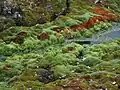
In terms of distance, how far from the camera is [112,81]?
20.7m

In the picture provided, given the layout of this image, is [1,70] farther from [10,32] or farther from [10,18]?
[10,18]

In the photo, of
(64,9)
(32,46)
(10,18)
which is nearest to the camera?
(32,46)

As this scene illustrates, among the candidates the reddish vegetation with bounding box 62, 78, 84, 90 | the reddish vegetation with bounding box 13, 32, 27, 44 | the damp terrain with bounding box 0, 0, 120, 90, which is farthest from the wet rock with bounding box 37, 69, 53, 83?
the reddish vegetation with bounding box 13, 32, 27, 44

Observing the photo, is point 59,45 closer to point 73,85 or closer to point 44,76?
point 44,76

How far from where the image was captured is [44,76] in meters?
23.5

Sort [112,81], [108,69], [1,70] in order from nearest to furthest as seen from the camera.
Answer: [112,81] → [108,69] → [1,70]

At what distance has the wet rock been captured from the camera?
74.6 ft

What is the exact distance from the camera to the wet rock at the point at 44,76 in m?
22.8

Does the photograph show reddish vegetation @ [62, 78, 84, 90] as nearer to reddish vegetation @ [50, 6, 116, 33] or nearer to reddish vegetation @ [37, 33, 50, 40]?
reddish vegetation @ [37, 33, 50, 40]

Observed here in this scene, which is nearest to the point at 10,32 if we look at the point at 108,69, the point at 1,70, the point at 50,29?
the point at 50,29

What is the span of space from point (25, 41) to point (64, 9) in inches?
634

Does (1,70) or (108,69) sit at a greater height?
(108,69)

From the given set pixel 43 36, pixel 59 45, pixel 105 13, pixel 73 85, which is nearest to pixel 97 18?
pixel 105 13

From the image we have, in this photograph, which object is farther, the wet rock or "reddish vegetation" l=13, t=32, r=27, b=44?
"reddish vegetation" l=13, t=32, r=27, b=44
